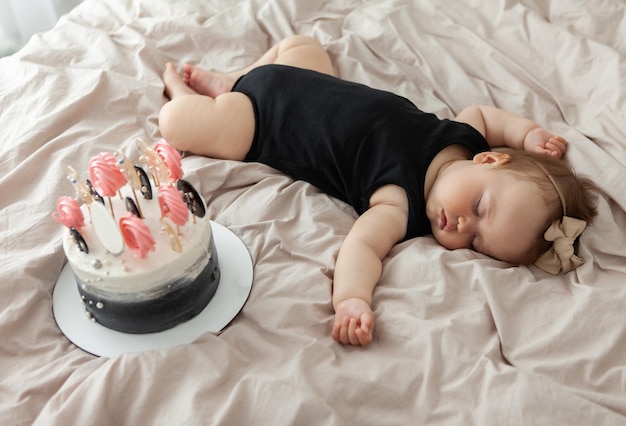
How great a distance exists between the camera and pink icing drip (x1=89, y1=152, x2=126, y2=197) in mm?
777

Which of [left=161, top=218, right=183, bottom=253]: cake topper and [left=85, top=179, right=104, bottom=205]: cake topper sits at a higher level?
[left=85, top=179, right=104, bottom=205]: cake topper

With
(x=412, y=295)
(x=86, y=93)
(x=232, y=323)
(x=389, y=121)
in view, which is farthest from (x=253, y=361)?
(x=86, y=93)

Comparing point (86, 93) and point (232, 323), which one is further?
point (86, 93)

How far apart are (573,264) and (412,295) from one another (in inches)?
10.9

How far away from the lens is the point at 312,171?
3.71 ft

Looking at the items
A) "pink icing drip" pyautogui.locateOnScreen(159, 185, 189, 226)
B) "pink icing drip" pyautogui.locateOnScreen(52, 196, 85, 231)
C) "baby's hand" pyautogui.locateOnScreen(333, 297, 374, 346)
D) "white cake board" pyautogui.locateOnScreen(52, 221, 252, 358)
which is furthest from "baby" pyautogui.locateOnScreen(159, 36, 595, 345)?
→ "pink icing drip" pyautogui.locateOnScreen(52, 196, 85, 231)

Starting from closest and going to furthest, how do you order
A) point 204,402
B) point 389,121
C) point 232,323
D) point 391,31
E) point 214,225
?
point 204,402, point 232,323, point 214,225, point 389,121, point 391,31

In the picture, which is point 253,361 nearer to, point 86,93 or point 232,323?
point 232,323

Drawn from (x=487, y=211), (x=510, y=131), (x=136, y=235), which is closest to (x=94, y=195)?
(x=136, y=235)

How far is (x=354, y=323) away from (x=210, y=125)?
530 millimetres

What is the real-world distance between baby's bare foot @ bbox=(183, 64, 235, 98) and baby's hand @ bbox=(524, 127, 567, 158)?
2.10ft

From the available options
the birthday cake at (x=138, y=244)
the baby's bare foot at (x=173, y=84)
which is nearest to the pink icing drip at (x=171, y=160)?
the birthday cake at (x=138, y=244)

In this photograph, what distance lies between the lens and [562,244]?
3.08ft

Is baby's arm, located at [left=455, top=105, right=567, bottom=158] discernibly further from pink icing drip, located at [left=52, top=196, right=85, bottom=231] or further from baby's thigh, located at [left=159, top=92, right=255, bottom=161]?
pink icing drip, located at [left=52, top=196, right=85, bottom=231]
